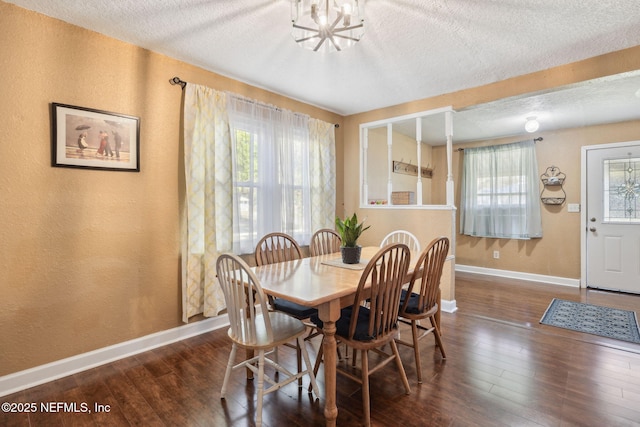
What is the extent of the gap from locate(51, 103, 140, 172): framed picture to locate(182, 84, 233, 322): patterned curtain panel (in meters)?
0.42

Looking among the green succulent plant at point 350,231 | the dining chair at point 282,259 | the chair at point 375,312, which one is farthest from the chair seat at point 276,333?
the green succulent plant at point 350,231

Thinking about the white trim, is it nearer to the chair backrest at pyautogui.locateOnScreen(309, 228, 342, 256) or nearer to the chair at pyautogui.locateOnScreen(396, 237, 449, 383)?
the chair backrest at pyautogui.locateOnScreen(309, 228, 342, 256)

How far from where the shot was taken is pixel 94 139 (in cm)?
227

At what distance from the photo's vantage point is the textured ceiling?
196 cm

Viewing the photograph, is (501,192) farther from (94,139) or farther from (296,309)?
(94,139)

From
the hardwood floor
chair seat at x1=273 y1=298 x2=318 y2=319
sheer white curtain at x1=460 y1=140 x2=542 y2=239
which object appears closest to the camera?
the hardwood floor

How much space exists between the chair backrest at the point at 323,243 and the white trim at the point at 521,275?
3443 millimetres

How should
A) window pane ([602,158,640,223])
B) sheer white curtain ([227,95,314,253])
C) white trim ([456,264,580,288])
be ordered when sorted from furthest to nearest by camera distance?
1. white trim ([456,264,580,288])
2. window pane ([602,158,640,223])
3. sheer white curtain ([227,95,314,253])

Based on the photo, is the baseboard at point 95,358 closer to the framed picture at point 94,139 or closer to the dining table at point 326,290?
the dining table at point 326,290

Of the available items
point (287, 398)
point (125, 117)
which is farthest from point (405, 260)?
point (125, 117)

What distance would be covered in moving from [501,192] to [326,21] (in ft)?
14.6

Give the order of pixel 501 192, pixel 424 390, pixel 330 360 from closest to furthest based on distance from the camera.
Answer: pixel 330 360 < pixel 424 390 < pixel 501 192

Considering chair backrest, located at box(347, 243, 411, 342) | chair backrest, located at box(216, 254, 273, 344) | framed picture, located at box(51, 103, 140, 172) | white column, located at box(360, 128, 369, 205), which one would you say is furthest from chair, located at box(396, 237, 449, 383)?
framed picture, located at box(51, 103, 140, 172)

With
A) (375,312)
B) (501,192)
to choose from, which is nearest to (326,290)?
(375,312)
